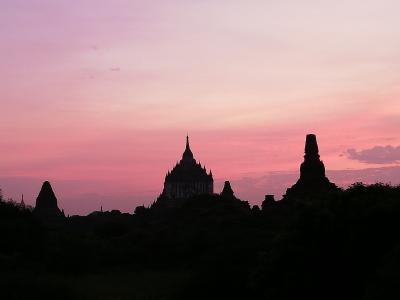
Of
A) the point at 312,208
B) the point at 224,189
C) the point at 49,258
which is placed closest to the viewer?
the point at 312,208

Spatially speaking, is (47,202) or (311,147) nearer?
(311,147)

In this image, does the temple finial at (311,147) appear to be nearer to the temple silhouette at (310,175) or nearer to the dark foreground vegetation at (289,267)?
the temple silhouette at (310,175)

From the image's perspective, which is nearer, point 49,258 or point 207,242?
point 49,258

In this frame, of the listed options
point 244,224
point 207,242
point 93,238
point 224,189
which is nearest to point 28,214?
point 93,238

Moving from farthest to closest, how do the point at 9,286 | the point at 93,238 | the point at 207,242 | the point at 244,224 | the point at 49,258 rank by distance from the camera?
1. the point at 244,224
2. the point at 93,238
3. the point at 207,242
4. the point at 49,258
5. the point at 9,286

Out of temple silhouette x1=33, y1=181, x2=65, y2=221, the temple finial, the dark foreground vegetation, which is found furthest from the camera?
temple silhouette x1=33, y1=181, x2=65, y2=221

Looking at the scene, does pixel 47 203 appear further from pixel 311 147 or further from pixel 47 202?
pixel 311 147

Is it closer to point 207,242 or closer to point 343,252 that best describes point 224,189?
point 207,242

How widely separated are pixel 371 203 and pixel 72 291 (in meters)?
17.7

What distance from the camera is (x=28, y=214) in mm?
72312

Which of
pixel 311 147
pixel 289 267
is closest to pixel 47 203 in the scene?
pixel 311 147

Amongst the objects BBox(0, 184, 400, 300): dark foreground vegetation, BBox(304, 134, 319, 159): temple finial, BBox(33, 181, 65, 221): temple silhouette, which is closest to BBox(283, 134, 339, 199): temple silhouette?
BBox(304, 134, 319, 159): temple finial

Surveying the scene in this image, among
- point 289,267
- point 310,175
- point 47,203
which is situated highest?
point 47,203

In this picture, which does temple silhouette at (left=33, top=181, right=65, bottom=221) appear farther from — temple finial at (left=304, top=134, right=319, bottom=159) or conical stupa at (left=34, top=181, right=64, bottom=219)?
temple finial at (left=304, top=134, right=319, bottom=159)
